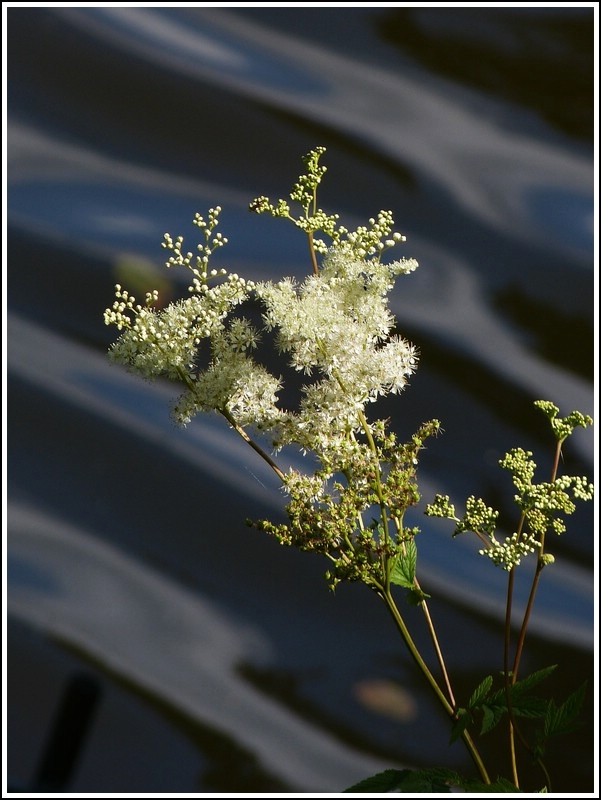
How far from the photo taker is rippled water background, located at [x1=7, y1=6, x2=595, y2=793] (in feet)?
3.20

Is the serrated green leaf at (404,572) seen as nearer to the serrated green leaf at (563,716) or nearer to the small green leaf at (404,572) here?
the small green leaf at (404,572)

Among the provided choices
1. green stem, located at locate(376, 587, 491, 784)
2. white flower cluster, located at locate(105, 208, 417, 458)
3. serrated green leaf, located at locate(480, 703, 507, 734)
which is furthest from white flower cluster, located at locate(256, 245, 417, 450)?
serrated green leaf, located at locate(480, 703, 507, 734)

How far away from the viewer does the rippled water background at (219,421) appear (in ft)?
3.20

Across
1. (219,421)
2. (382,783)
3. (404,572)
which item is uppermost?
(219,421)

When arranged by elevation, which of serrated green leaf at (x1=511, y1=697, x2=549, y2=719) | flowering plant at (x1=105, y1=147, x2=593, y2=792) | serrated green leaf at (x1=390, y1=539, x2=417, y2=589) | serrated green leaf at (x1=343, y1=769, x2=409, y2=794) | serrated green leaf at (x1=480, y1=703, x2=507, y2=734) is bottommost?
serrated green leaf at (x1=343, y1=769, x2=409, y2=794)

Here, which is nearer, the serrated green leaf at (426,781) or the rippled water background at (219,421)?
the serrated green leaf at (426,781)

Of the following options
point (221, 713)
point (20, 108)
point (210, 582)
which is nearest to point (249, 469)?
point (210, 582)

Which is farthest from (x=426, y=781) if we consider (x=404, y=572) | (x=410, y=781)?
(x=404, y=572)

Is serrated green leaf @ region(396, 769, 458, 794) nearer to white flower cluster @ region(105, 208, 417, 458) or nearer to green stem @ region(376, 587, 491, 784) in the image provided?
green stem @ region(376, 587, 491, 784)

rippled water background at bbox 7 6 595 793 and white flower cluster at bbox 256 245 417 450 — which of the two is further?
rippled water background at bbox 7 6 595 793

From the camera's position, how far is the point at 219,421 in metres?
1.03

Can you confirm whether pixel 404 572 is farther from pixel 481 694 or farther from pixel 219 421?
pixel 219 421

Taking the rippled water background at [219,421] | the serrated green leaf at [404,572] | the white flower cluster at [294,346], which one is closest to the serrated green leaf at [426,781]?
the serrated green leaf at [404,572]

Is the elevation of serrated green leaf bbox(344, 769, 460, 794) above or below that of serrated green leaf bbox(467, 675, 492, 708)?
below
